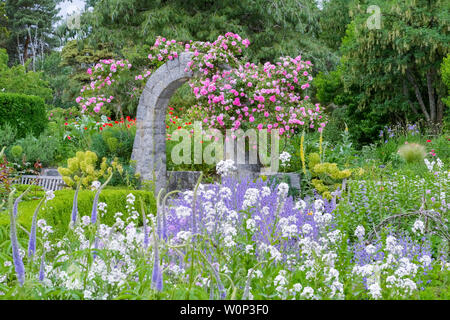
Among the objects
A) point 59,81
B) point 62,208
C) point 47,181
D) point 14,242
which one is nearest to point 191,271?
point 14,242

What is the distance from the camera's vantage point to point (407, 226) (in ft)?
13.4

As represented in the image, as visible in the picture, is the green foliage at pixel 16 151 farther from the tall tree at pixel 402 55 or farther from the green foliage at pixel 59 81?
the green foliage at pixel 59 81

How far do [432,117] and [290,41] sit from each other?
19.3 ft

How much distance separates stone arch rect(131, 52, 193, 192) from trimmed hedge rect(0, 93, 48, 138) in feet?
13.6

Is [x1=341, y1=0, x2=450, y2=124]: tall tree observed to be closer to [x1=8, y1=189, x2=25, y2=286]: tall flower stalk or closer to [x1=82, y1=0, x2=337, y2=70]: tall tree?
[x1=82, y1=0, x2=337, y2=70]: tall tree

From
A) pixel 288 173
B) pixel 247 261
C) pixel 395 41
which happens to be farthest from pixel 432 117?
pixel 247 261

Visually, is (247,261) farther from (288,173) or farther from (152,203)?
(288,173)

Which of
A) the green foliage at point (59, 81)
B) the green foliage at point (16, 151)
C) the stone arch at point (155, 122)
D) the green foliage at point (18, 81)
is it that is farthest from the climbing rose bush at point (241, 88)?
the green foliage at point (59, 81)

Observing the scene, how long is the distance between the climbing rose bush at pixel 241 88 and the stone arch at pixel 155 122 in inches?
10.6

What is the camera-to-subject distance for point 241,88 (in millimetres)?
7605

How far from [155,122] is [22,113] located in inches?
182

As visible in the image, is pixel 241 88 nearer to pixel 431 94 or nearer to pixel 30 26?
pixel 431 94

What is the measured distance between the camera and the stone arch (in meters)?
8.09
